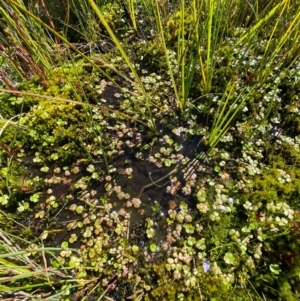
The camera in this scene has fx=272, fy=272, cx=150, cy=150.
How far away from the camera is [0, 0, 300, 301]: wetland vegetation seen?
175cm

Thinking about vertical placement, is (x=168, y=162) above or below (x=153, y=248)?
above

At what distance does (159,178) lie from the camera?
218 cm

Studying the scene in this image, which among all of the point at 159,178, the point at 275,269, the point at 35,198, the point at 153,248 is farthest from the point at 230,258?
the point at 35,198

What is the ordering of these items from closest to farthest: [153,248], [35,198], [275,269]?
[275,269] < [153,248] < [35,198]

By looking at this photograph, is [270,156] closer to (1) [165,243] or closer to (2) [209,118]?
(2) [209,118]

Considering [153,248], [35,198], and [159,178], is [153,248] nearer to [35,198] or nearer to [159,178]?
[159,178]

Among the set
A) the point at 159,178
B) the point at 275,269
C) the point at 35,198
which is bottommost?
the point at 275,269

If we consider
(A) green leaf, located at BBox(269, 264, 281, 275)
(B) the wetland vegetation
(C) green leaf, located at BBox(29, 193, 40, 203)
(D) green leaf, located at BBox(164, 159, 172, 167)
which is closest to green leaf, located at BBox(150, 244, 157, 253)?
(B) the wetland vegetation

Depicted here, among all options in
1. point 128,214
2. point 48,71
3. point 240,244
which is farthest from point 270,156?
point 48,71

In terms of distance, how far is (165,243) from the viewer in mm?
1914

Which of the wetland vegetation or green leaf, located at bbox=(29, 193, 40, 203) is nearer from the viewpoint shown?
the wetland vegetation

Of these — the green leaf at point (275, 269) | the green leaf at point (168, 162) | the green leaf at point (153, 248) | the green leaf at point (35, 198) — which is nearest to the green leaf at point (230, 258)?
the green leaf at point (275, 269)

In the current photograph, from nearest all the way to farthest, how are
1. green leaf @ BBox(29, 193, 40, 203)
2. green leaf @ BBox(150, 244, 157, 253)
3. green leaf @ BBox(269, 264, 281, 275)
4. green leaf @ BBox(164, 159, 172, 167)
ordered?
green leaf @ BBox(269, 264, 281, 275)
green leaf @ BBox(150, 244, 157, 253)
green leaf @ BBox(29, 193, 40, 203)
green leaf @ BBox(164, 159, 172, 167)

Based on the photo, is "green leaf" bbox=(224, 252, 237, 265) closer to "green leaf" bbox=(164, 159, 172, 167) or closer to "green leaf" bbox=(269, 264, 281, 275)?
"green leaf" bbox=(269, 264, 281, 275)
